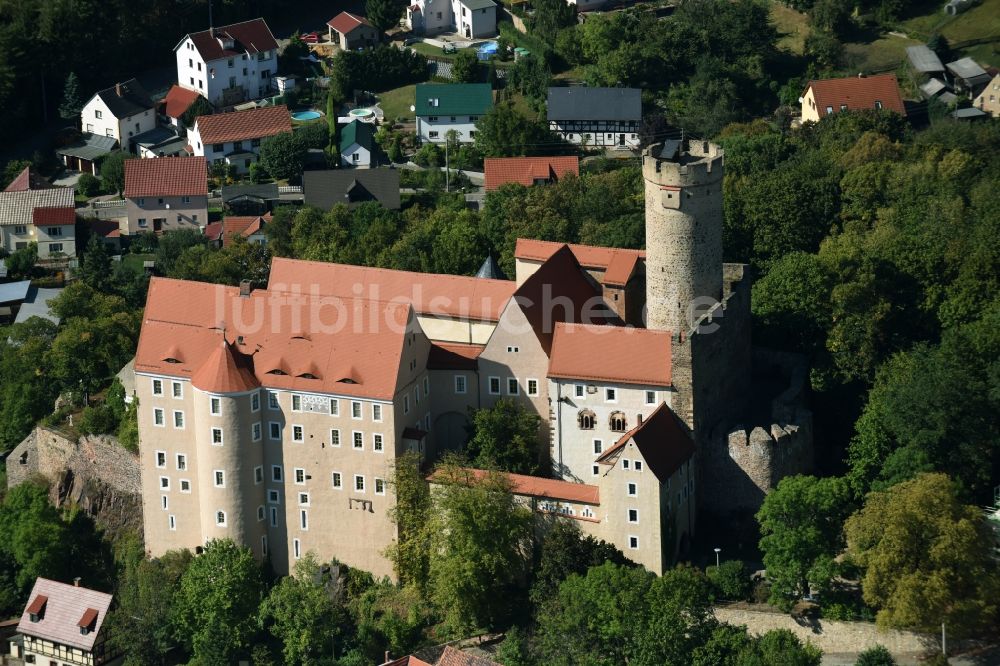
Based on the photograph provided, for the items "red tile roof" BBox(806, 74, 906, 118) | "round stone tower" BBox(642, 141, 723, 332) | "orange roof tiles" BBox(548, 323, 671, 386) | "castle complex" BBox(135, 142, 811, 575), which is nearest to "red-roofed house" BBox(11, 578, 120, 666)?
"castle complex" BBox(135, 142, 811, 575)

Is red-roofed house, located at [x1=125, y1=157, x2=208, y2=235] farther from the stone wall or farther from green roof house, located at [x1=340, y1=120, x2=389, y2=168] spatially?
the stone wall

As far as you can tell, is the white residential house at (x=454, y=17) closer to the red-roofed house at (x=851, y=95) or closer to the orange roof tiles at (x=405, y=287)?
the red-roofed house at (x=851, y=95)

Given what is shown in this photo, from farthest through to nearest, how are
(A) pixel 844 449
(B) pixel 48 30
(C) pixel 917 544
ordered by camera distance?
(B) pixel 48 30
(A) pixel 844 449
(C) pixel 917 544

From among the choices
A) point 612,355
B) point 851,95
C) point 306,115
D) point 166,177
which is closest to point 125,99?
point 306,115

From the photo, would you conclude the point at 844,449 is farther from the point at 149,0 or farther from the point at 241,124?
the point at 149,0

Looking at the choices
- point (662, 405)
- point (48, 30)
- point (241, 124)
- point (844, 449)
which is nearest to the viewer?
point (662, 405)

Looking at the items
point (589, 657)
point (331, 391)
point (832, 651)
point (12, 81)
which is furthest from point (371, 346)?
point (12, 81)
